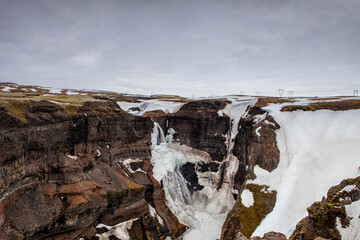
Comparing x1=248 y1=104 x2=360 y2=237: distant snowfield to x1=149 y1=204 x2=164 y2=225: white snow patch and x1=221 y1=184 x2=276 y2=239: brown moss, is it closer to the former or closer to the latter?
x1=221 y1=184 x2=276 y2=239: brown moss

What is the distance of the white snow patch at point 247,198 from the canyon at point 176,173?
105mm

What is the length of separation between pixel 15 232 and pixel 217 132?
27.7 meters

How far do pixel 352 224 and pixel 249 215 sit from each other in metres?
10.8

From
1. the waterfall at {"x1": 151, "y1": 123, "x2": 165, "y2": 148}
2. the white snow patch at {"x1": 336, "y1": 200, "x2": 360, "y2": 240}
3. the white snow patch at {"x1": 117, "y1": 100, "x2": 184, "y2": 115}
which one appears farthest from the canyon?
the white snow patch at {"x1": 117, "y1": 100, "x2": 184, "y2": 115}

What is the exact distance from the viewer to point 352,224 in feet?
34.1

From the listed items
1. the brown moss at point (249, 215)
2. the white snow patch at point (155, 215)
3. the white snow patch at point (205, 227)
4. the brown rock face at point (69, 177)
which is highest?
the brown rock face at point (69, 177)

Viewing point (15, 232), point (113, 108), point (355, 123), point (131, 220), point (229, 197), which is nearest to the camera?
point (15, 232)

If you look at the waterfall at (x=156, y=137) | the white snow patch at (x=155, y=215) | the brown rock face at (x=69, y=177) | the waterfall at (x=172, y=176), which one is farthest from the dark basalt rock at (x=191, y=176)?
the white snow patch at (x=155, y=215)

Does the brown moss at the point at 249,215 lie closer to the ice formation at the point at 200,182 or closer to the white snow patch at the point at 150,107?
the ice formation at the point at 200,182

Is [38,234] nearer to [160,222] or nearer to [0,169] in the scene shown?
[0,169]

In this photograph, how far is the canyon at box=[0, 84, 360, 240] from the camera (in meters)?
13.8

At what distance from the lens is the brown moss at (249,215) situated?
19.4m

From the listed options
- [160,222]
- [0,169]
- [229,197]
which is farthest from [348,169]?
[0,169]

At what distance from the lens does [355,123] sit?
78.3ft
